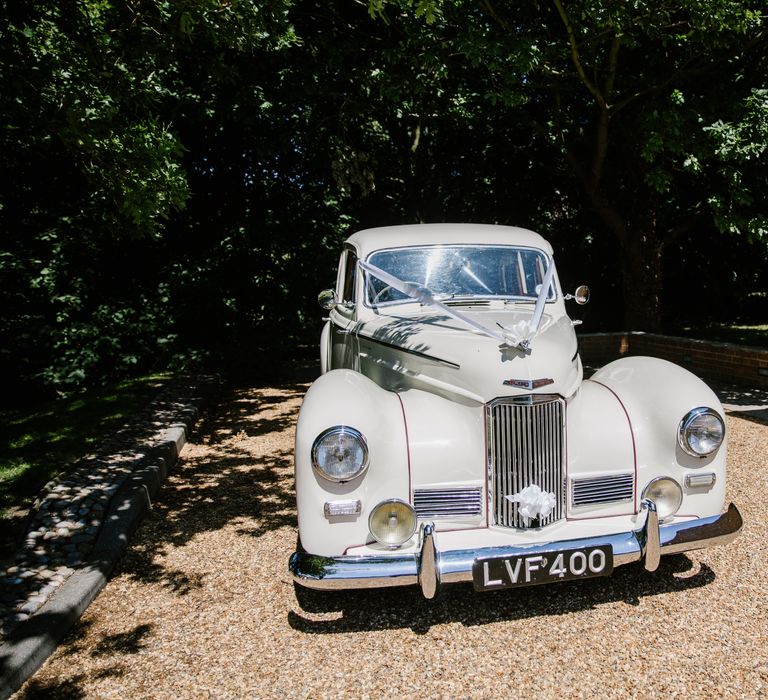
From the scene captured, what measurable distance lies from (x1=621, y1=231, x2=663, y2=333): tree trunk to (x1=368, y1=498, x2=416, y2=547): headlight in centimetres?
956

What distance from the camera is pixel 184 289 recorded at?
10.2 m

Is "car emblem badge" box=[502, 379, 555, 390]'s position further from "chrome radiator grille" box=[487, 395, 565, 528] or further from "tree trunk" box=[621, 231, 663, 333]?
"tree trunk" box=[621, 231, 663, 333]

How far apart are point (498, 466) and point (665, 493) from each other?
989 mm

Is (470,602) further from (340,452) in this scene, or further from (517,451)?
(340,452)

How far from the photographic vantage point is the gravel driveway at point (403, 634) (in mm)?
2688

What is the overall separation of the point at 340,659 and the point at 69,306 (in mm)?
8392

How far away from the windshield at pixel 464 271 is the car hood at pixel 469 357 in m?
0.31

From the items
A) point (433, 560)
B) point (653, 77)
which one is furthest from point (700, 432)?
point (653, 77)

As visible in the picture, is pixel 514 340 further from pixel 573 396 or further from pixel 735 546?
pixel 735 546

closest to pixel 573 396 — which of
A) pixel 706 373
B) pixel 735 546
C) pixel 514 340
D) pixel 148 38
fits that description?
pixel 514 340

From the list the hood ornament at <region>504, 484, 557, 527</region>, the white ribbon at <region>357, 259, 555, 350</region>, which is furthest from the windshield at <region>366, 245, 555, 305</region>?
the hood ornament at <region>504, 484, 557, 527</region>

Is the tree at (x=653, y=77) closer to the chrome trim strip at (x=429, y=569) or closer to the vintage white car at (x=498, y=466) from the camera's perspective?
the vintage white car at (x=498, y=466)

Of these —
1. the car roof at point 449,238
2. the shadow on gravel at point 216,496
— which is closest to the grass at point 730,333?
the car roof at point 449,238

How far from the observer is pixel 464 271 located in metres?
4.48
